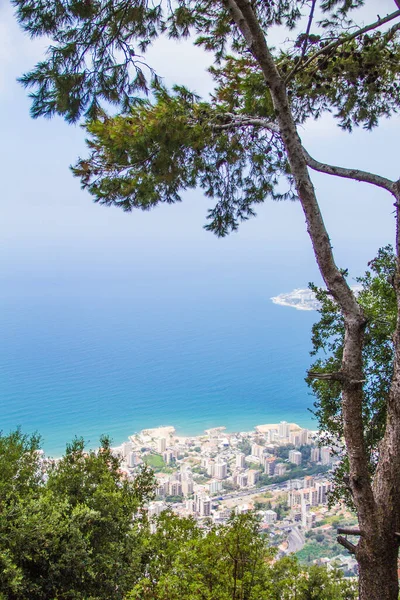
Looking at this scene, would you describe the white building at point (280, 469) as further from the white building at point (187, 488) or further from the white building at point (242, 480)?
the white building at point (187, 488)

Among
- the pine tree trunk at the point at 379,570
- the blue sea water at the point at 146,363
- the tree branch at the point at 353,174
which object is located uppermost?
the blue sea water at the point at 146,363

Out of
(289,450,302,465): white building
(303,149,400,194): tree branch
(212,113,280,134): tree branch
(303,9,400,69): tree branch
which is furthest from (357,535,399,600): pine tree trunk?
(289,450,302,465): white building

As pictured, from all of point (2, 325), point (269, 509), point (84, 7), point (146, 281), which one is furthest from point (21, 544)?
point (146, 281)

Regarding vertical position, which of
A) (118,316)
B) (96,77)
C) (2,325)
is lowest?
(96,77)

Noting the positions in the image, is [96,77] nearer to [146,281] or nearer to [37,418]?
[37,418]

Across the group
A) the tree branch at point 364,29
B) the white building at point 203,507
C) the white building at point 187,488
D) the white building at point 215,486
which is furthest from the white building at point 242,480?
the tree branch at point 364,29

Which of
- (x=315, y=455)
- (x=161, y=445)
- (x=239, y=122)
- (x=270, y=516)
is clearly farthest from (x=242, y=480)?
(x=239, y=122)
